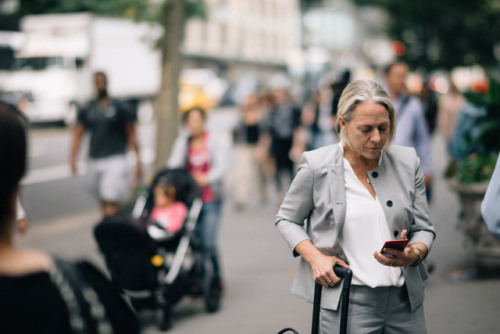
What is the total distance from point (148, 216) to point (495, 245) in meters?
3.18

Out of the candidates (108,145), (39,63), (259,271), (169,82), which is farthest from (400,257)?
(39,63)

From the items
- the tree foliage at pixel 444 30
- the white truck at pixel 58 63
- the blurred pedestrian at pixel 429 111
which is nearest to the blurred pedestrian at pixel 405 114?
the blurred pedestrian at pixel 429 111

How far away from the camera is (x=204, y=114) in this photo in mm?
6945

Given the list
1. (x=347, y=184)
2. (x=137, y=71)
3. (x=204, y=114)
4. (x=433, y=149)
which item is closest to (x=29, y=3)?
(x=137, y=71)

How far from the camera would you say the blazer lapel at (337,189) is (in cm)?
303

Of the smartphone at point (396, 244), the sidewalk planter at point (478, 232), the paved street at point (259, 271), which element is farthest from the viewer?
the sidewalk planter at point (478, 232)

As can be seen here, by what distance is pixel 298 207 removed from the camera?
3.19 meters

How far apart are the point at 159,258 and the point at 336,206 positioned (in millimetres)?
3043

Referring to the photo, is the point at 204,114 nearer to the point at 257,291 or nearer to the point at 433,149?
the point at 257,291

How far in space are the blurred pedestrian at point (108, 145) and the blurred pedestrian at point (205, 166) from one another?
178cm

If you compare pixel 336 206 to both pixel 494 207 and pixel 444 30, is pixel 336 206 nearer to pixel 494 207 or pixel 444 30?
pixel 494 207

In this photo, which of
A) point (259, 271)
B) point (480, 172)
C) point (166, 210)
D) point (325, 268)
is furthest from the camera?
point (259, 271)

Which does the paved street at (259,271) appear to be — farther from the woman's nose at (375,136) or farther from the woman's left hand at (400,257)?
the woman's nose at (375,136)

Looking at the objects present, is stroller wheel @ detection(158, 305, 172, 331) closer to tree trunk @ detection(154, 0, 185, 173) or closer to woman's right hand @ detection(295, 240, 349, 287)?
woman's right hand @ detection(295, 240, 349, 287)
